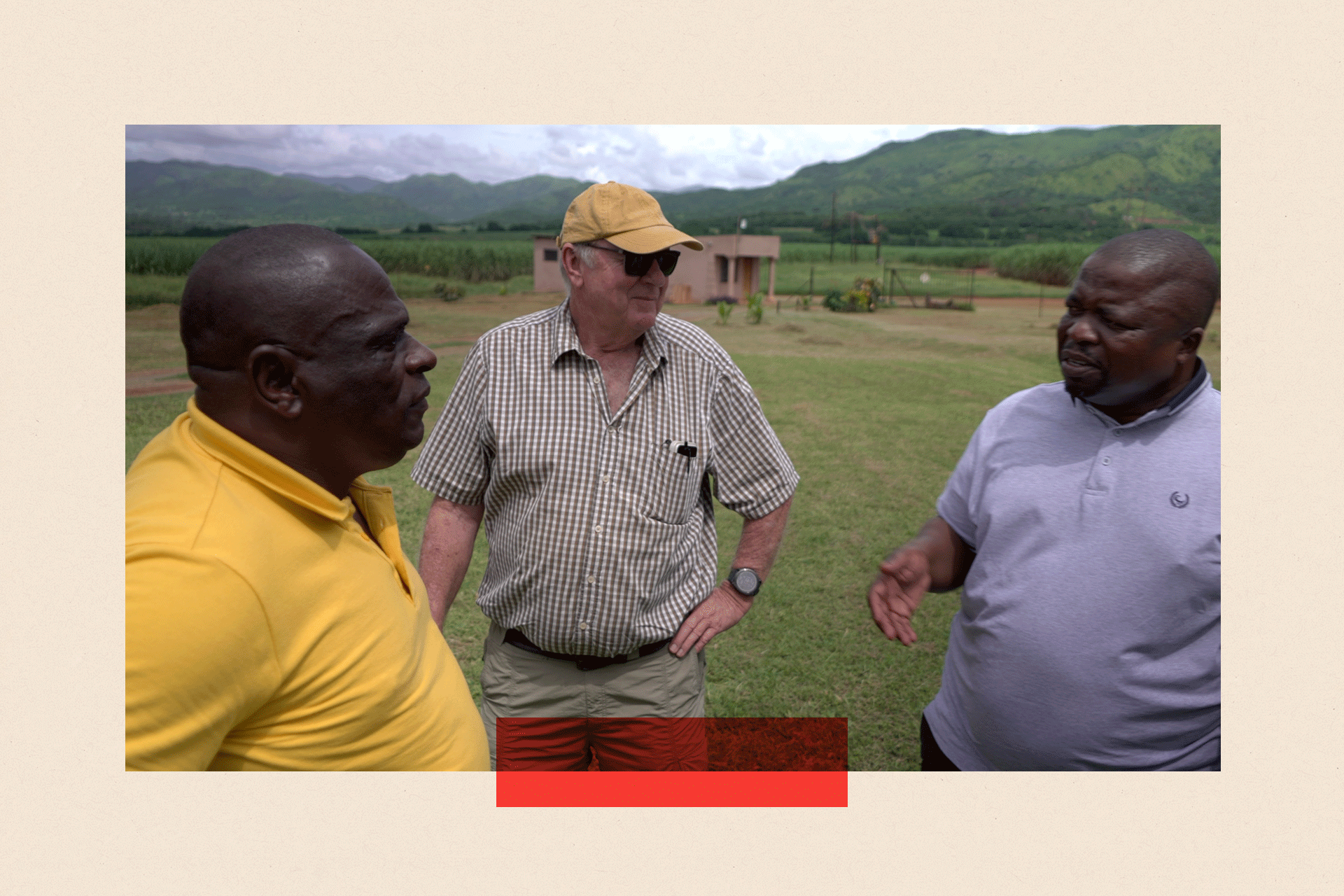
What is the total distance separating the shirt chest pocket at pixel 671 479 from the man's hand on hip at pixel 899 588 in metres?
0.55

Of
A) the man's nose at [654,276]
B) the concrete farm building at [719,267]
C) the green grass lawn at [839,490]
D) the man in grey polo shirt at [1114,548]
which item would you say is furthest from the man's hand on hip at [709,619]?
the concrete farm building at [719,267]

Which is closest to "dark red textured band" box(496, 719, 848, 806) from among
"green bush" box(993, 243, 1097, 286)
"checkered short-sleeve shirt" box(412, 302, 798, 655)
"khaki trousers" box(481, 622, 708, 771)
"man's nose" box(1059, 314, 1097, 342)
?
"khaki trousers" box(481, 622, 708, 771)

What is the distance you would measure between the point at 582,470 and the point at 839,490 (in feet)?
18.9

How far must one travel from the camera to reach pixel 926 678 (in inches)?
170

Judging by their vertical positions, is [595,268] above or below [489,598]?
above

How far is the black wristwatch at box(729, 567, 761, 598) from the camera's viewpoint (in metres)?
2.40

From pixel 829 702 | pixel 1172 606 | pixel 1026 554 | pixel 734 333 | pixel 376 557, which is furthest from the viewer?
pixel 734 333

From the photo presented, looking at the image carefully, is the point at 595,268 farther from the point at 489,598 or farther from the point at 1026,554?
the point at 1026,554

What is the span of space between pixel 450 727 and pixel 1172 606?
1.56m

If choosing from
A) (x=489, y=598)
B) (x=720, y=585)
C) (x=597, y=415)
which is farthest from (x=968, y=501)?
(x=489, y=598)

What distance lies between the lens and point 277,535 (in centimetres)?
112

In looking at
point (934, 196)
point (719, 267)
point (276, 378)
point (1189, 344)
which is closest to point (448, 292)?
point (719, 267)

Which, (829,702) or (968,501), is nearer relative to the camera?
(968,501)

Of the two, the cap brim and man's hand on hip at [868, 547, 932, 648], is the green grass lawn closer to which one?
man's hand on hip at [868, 547, 932, 648]
